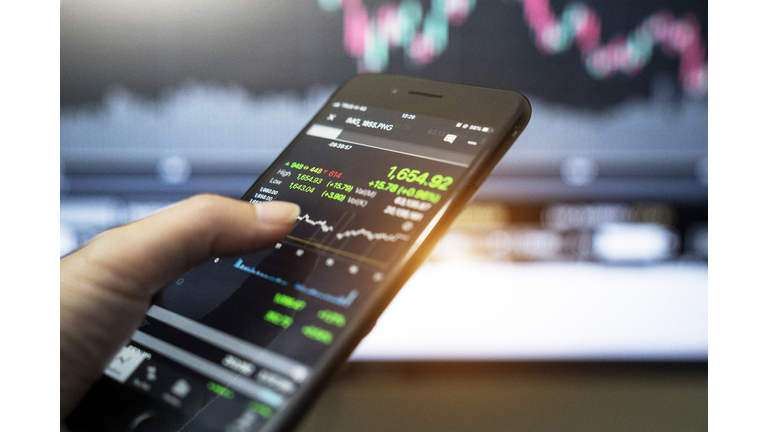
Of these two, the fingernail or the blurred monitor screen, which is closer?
the fingernail

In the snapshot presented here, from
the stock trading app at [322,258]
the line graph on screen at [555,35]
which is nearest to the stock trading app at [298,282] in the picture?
the stock trading app at [322,258]

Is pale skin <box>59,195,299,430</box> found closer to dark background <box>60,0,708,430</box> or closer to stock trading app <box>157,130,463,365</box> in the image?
stock trading app <box>157,130,463,365</box>

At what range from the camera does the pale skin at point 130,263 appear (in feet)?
1.28

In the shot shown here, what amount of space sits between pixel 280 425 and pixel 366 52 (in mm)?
551

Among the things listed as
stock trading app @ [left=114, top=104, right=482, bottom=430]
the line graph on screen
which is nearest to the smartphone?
stock trading app @ [left=114, top=104, right=482, bottom=430]

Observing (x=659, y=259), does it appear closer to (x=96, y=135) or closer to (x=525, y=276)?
(x=525, y=276)

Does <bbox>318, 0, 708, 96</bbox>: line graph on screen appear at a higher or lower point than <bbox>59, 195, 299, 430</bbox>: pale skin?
higher

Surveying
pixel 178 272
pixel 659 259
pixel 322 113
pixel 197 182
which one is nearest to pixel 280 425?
pixel 178 272

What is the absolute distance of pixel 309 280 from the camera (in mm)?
367

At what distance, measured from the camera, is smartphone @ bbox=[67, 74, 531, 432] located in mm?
333

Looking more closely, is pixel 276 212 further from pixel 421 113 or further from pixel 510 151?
pixel 510 151

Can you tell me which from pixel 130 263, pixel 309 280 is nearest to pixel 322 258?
pixel 309 280

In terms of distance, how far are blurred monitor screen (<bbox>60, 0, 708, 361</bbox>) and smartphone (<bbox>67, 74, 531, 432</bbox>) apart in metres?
0.31

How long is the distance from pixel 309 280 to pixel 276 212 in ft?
0.22
